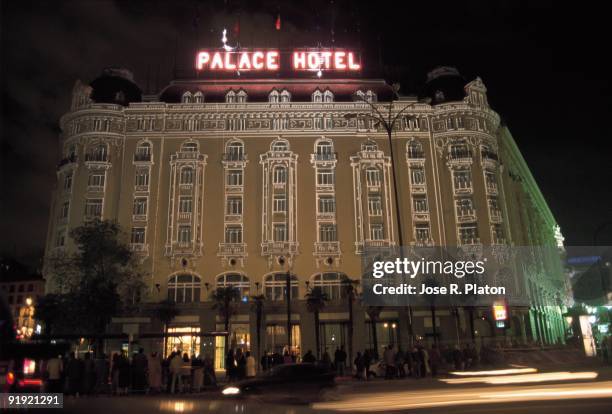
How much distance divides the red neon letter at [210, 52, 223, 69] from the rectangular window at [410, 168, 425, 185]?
2627 cm

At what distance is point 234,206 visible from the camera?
52.1 meters

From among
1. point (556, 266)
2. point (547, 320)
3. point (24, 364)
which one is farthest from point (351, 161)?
point (556, 266)

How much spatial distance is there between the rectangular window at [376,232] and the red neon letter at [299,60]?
71.4 ft

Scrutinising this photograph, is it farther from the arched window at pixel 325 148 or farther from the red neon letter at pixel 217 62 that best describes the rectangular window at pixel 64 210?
the arched window at pixel 325 148

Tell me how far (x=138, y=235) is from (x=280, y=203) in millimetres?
15347

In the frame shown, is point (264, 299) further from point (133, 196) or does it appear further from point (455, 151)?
point (455, 151)

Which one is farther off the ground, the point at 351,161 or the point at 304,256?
the point at 351,161

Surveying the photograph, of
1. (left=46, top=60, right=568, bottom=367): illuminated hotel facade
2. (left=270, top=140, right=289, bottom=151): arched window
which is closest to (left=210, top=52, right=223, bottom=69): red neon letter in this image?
(left=46, top=60, right=568, bottom=367): illuminated hotel facade

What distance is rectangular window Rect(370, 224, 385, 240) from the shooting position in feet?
169

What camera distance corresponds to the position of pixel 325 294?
46.4 meters

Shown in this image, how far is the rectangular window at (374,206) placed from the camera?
2053 inches

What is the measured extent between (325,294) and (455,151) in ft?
72.6

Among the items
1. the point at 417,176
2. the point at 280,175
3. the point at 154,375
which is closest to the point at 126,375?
the point at 154,375

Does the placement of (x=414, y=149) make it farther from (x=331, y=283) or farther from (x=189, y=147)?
(x=189, y=147)
